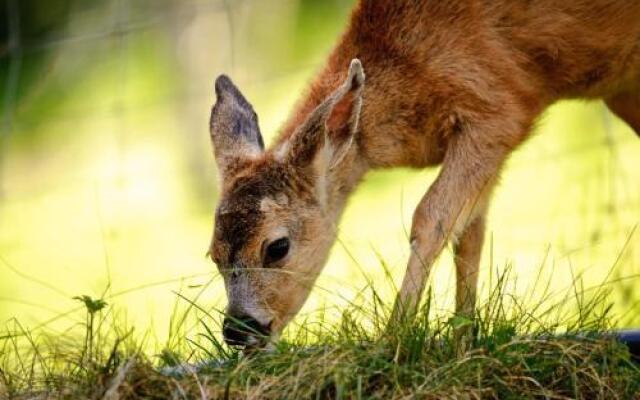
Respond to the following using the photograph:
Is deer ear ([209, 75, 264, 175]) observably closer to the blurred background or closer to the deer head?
the deer head

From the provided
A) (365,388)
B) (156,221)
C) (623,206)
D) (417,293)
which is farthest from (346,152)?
(156,221)

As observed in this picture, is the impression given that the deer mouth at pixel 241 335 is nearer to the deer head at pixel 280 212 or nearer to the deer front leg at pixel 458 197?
the deer head at pixel 280 212

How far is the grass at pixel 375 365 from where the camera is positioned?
5.16 metres

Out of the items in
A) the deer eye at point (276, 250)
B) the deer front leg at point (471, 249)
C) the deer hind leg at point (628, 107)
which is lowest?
the deer eye at point (276, 250)

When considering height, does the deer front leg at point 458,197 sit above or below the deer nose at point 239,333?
above

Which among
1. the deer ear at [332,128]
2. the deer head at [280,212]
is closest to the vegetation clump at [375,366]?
the deer head at [280,212]

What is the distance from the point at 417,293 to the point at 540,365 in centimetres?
84

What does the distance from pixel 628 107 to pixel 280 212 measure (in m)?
2.01

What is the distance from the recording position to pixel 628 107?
7941mm

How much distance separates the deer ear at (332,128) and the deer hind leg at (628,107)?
1.54 metres

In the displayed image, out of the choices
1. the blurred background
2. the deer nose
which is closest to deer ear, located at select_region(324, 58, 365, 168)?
the deer nose

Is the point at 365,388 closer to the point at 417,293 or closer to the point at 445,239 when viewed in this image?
the point at 417,293

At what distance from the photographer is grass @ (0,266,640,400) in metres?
5.16

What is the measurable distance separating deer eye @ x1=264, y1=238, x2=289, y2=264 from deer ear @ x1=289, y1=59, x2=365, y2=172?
0.34 metres
